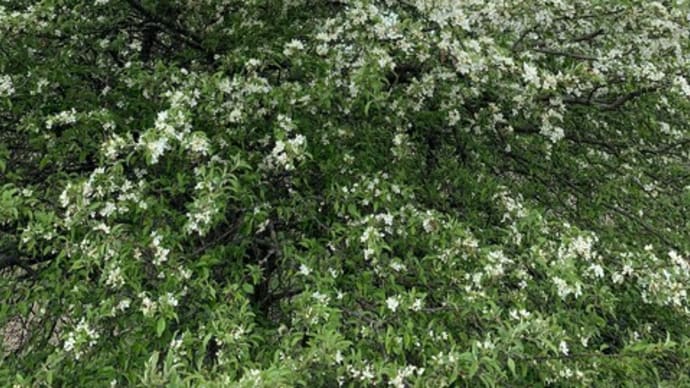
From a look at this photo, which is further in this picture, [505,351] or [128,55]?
[128,55]

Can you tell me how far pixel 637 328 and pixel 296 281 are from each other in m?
2.13

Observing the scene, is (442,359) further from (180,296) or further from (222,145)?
(222,145)

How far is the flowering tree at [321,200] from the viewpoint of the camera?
102 inches

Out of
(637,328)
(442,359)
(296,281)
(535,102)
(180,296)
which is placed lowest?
(637,328)

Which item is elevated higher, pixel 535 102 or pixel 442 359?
pixel 535 102

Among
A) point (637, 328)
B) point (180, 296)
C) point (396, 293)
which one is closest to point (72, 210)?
point (180, 296)

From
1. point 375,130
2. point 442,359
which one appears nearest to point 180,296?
point 442,359

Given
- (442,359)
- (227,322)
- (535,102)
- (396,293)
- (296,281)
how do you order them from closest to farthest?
(442,359), (227,322), (396,293), (296,281), (535,102)

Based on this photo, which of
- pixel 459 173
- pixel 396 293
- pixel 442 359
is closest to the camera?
pixel 442 359

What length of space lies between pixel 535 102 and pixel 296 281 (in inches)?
69.6

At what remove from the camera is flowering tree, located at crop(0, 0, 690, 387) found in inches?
102

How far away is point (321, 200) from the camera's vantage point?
335 cm

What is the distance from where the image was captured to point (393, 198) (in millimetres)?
3303

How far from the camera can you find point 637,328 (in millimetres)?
3631
